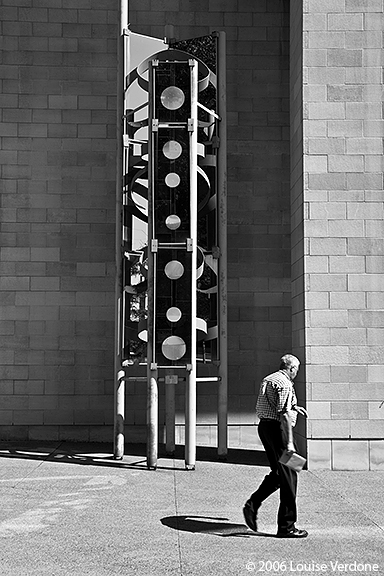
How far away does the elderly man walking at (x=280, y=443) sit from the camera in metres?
8.84

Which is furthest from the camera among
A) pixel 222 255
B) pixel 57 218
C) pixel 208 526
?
pixel 57 218

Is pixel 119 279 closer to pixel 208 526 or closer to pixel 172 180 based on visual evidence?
pixel 172 180

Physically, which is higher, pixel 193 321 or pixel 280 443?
pixel 193 321

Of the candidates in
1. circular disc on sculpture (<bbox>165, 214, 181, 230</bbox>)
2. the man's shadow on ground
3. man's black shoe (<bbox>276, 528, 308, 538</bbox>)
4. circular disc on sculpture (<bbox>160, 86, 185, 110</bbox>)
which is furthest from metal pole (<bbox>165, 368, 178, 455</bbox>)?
man's black shoe (<bbox>276, 528, 308, 538</bbox>)

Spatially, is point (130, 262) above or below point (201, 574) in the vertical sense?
above

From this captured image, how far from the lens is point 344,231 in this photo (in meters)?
14.5

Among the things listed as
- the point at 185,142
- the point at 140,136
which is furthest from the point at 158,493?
the point at 140,136

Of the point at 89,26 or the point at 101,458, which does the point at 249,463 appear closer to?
the point at 101,458

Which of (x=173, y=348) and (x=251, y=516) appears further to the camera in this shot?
(x=173, y=348)

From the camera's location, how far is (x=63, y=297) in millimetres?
18078

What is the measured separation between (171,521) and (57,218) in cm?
987

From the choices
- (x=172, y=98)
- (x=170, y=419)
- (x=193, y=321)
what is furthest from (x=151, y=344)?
(x=172, y=98)

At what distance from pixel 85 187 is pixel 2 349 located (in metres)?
3.98

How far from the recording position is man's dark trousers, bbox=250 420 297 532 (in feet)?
29.0
